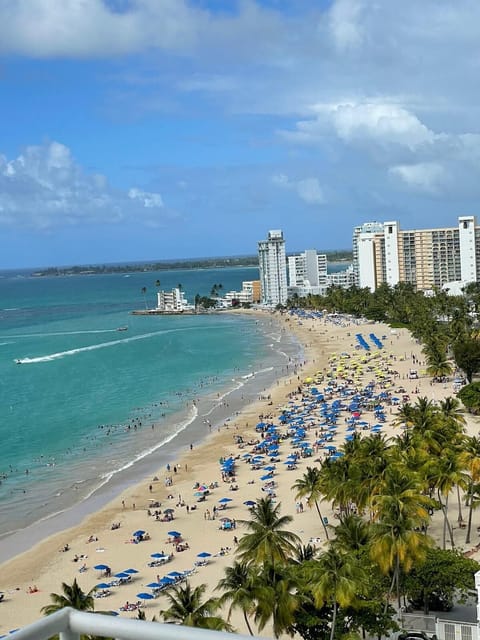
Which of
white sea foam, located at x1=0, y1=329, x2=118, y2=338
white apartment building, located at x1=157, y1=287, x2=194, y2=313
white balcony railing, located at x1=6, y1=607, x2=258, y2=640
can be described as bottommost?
white sea foam, located at x1=0, y1=329, x2=118, y2=338

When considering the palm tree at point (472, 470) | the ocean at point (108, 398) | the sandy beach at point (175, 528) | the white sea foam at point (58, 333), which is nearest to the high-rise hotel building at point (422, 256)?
the ocean at point (108, 398)

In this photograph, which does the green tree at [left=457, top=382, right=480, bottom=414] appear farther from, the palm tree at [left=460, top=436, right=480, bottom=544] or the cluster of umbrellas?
the cluster of umbrellas

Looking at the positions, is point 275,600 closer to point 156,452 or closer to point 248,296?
point 156,452

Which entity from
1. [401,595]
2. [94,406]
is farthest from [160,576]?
[94,406]

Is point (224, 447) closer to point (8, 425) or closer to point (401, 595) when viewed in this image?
point (8, 425)

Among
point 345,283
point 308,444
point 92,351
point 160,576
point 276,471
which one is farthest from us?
point 345,283

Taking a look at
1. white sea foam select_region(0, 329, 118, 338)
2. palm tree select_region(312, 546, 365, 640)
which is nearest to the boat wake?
white sea foam select_region(0, 329, 118, 338)
